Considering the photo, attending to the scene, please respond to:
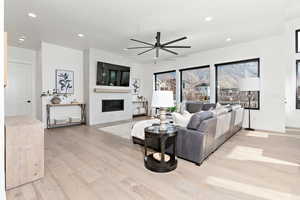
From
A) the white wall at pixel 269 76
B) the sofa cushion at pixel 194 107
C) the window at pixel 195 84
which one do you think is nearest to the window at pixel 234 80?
the white wall at pixel 269 76

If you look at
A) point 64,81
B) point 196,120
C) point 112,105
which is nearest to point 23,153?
point 196,120

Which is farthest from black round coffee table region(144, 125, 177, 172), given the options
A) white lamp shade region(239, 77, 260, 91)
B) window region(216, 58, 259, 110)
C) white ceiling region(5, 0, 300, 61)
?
window region(216, 58, 259, 110)

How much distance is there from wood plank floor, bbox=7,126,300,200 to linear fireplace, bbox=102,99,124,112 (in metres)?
2.87

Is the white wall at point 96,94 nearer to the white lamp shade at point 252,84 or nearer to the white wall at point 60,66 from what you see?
the white wall at point 60,66

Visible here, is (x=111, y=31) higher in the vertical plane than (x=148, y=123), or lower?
higher

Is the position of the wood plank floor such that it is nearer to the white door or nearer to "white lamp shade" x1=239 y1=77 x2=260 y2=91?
"white lamp shade" x1=239 y1=77 x2=260 y2=91

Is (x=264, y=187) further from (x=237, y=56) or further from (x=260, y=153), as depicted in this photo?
(x=237, y=56)

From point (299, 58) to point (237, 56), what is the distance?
1756 millimetres

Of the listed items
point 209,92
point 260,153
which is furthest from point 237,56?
point 260,153

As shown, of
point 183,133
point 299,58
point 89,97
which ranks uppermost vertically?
point 299,58

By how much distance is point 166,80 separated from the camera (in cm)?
731

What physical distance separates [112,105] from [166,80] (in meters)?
2.85

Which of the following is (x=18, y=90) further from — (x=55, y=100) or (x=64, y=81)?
(x=64, y=81)

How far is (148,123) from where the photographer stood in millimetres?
3365
